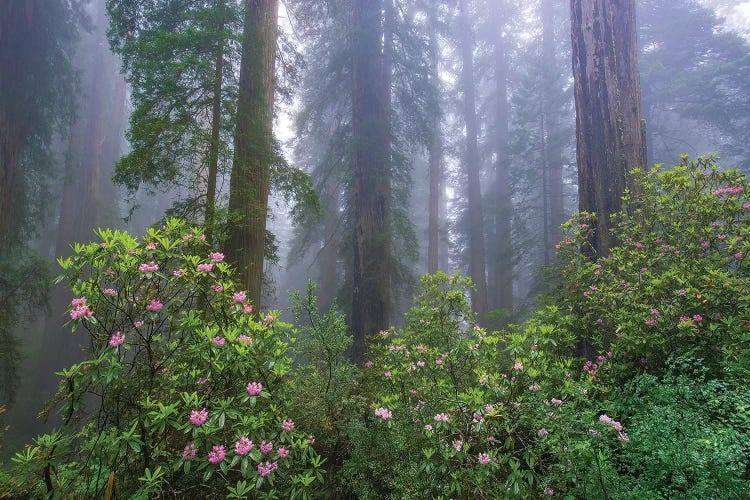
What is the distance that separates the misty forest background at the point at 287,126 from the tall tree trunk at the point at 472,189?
0.09 metres

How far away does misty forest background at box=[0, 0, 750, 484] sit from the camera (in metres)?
4.46

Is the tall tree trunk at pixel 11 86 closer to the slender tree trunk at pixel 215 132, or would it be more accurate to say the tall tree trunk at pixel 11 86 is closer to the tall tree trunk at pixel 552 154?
the slender tree trunk at pixel 215 132

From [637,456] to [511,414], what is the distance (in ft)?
2.34

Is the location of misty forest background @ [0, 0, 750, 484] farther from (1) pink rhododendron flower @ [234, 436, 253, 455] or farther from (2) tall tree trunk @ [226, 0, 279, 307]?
(1) pink rhododendron flower @ [234, 436, 253, 455]

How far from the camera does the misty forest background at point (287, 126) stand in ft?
14.6

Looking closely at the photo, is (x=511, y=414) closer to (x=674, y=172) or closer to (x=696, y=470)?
(x=696, y=470)

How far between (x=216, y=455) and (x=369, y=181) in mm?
6760

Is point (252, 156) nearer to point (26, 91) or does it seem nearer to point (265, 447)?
point (265, 447)

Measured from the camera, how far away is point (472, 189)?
16.0m

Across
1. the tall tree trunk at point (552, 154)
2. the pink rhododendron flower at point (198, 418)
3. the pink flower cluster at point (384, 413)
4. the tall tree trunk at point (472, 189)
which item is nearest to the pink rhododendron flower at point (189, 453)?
the pink rhododendron flower at point (198, 418)

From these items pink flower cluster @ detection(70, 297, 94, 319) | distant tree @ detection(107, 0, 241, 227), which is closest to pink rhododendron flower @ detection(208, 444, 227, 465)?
pink flower cluster @ detection(70, 297, 94, 319)

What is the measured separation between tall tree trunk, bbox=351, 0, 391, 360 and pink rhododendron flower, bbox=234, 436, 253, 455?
17.0ft

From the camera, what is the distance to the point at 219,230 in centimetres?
383

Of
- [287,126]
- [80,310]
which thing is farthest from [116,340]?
[287,126]
